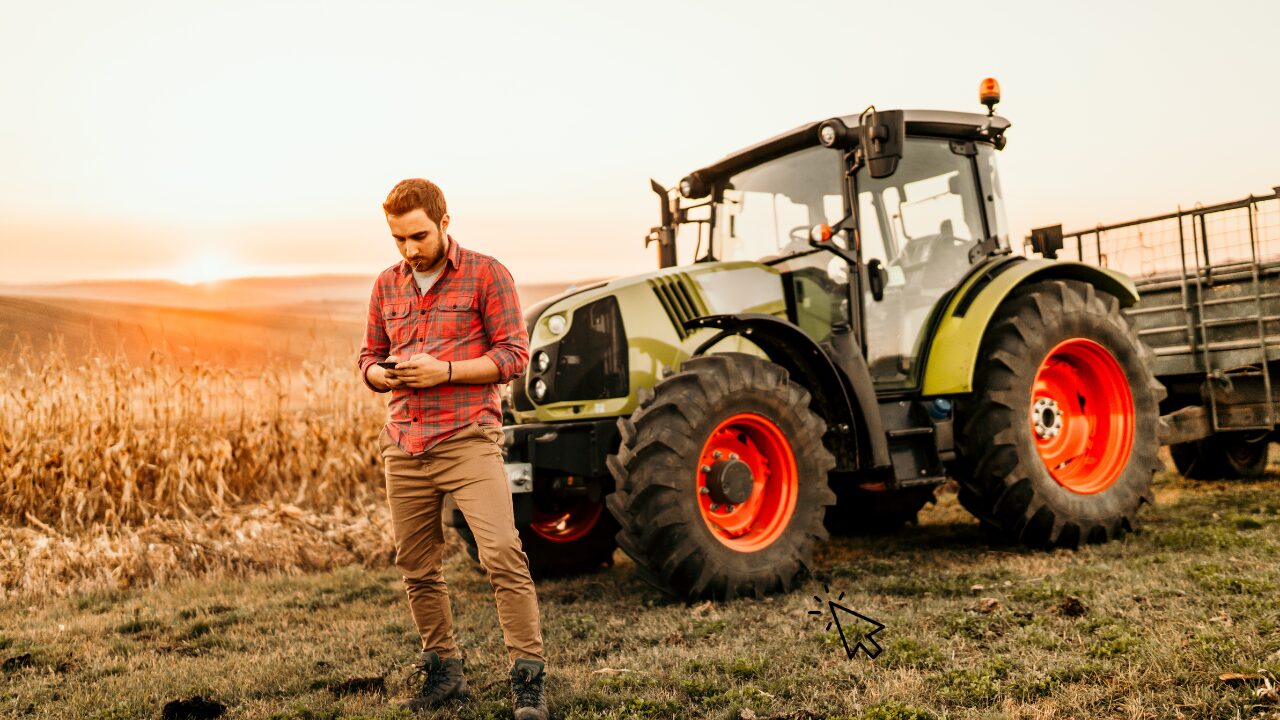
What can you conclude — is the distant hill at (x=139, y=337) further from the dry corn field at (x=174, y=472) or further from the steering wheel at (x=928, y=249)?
the steering wheel at (x=928, y=249)

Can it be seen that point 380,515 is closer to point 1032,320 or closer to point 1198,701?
point 1032,320

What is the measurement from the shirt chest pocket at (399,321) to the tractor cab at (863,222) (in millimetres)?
2902

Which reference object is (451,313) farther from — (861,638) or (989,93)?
(989,93)

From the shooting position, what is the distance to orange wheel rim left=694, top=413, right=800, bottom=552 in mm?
4902

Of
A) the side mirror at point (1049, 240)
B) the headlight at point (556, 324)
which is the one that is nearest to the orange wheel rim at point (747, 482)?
the headlight at point (556, 324)

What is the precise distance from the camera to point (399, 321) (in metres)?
3.48

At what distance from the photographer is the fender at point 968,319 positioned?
Answer: 576cm

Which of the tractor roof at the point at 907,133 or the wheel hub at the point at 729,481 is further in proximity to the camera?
the tractor roof at the point at 907,133

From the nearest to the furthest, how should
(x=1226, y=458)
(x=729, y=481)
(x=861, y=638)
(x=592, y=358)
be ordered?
(x=861, y=638), (x=729, y=481), (x=592, y=358), (x=1226, y=458)

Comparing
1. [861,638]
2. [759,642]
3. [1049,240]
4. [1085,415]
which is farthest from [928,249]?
[759,642]

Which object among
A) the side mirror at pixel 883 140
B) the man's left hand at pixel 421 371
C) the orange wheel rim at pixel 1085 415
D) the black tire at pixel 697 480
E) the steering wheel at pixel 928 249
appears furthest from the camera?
the orange wheel rim at pixel 1085 415

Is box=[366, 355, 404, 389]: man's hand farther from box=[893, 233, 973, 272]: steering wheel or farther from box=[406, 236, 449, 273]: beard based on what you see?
box=[893, 233, 973, 272]: steering wheel

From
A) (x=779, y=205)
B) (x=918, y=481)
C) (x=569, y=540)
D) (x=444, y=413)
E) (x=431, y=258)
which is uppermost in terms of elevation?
(x=779, y=205)

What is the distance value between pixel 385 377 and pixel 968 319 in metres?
3.76
